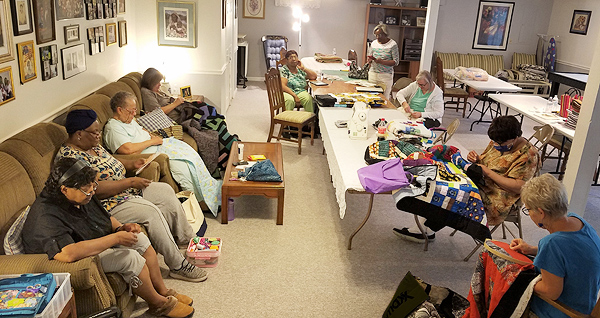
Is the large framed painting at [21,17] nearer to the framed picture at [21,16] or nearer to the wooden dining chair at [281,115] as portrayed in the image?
the framed picture at [21,16]

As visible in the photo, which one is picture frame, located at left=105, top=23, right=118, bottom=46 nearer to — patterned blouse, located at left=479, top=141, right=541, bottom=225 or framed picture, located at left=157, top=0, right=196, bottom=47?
framed picture, located at left=157, top=0, right=196, bottom=47

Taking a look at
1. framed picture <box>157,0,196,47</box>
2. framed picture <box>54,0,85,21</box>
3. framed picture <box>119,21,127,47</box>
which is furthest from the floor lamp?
framed picture <box>54,0,85,21</box>

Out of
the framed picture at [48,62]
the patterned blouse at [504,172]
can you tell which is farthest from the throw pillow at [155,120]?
the patterned blouse at [504,172]

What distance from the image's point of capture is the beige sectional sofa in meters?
2.32

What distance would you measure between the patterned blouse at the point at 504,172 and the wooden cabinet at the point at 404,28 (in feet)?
21.3

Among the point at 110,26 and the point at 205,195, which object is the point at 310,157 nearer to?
the point at 205,195

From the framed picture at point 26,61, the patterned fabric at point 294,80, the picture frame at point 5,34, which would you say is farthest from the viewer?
the patterned fabric at point 294,80

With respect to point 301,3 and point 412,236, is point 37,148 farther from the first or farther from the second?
point 301,3

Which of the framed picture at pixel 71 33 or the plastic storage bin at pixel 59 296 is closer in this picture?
the plastic storage bin at pixel 59 296

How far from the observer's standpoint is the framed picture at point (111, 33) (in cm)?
504

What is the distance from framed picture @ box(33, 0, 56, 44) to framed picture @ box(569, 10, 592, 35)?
8.91m

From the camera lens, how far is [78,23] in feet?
14.2

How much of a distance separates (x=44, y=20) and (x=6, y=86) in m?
0.77

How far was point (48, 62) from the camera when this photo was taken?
12.3ft
